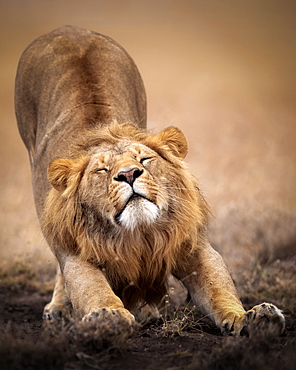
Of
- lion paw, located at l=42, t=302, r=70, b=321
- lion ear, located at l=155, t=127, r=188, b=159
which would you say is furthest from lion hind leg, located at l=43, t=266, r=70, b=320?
Answer: lion ear, located at l=155, t=127, r=188, b=159

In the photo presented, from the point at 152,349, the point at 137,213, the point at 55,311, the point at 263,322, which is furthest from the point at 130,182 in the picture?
the point at 55,311

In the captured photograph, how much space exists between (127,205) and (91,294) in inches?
20.3

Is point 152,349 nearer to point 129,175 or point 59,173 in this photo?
point 129,175

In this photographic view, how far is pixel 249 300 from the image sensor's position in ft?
17.4

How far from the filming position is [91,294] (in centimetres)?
358

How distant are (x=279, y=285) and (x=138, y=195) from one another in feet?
8.28

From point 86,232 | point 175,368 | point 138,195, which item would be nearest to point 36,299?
point 86,232

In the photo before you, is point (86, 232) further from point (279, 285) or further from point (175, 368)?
point (279, 285)

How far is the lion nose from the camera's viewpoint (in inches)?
137

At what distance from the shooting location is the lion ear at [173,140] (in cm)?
410

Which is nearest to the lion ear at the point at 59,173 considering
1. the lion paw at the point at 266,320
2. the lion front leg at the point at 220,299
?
the lion front leg at the point at 220,299

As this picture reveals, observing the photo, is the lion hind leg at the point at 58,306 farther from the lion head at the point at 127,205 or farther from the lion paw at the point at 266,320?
the lion paw at the point at 266,320

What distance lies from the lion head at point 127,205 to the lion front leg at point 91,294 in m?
0.09

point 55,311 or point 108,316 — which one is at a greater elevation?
point 108,316
